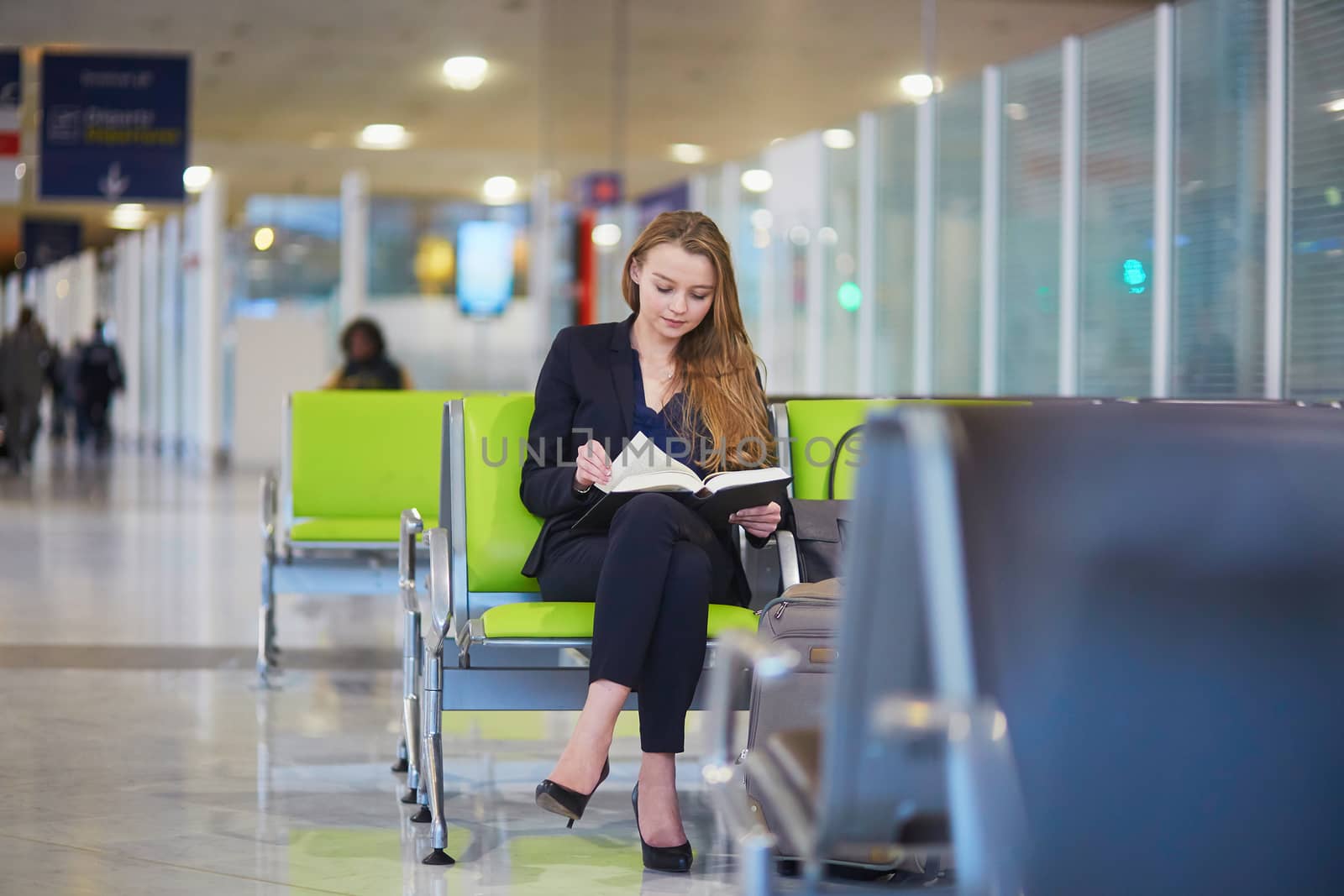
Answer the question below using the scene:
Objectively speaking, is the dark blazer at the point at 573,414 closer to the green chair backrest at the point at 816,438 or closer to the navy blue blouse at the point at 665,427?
the navy blue blouse at the point at 665,427

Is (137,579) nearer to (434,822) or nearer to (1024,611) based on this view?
(434,822)

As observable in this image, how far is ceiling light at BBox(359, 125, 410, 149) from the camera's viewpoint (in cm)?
1747

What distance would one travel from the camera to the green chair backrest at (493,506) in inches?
136

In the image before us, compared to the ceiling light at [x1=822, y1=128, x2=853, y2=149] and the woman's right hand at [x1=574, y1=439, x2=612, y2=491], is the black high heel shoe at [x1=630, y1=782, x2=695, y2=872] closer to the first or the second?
the woman's right hand at [x1=574, y1=439, x2=612, y2=491]

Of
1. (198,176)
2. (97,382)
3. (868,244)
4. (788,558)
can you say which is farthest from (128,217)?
(788,558)

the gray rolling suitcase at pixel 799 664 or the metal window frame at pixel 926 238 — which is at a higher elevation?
the metal window frame at pixel 926 238

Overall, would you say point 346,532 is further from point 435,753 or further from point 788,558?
point 788,558

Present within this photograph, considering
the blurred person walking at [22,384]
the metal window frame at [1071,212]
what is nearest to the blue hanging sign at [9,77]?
the blurred person walking at [22,384]

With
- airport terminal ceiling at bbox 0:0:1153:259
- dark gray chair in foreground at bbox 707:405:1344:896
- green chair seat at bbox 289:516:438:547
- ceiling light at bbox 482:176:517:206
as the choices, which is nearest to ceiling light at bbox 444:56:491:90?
airport terminal ceiling at bbox 0:0:1153:259

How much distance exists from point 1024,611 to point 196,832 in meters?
2.37

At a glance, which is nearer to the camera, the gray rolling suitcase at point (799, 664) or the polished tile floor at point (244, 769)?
the gray rolling suitcase at point (799, 664)

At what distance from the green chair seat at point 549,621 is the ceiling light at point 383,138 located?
48.7 ft

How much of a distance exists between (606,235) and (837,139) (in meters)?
1.86

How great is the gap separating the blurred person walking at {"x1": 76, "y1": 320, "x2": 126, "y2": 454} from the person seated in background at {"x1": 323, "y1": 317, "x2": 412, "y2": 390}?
625 inches
